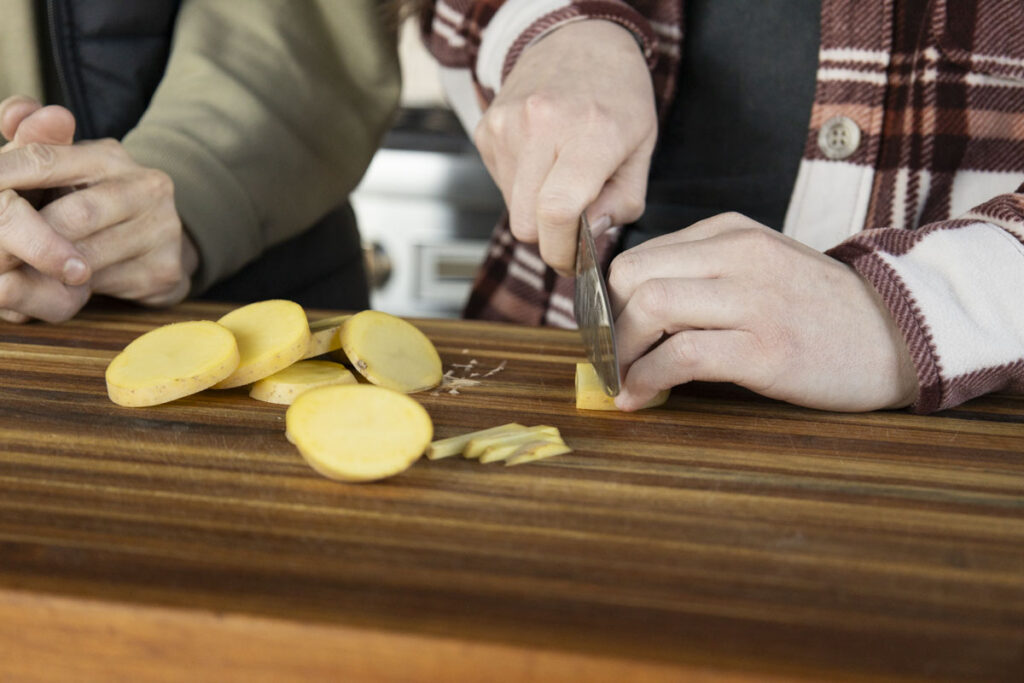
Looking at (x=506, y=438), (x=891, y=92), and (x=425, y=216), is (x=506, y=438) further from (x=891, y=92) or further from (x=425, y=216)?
(x=425, y=216)

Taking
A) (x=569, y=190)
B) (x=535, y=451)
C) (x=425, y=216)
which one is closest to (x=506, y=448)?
(x=535, y=451)

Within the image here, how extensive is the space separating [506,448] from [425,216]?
A: 1.28 metres

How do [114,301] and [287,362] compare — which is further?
[114,301]

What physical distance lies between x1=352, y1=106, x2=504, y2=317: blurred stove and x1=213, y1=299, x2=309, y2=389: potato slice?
1.02m

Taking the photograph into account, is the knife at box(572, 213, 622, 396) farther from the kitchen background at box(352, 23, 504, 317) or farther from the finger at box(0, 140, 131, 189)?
the kitchen background at box(352, 23, 504, 317)

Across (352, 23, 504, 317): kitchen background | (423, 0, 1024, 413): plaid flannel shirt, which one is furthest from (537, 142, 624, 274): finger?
(352, 23, 504, 317): kitchen background

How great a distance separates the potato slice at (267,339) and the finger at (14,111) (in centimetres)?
32

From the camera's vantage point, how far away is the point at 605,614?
0.41 metres

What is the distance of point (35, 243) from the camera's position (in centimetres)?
81

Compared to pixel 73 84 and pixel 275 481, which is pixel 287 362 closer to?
pixel 275 481

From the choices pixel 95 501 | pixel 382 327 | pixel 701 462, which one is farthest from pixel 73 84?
pixel 701 462

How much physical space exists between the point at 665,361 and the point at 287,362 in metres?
0.26

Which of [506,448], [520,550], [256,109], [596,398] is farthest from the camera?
[256,109]

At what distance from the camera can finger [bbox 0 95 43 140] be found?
33.4 inches
